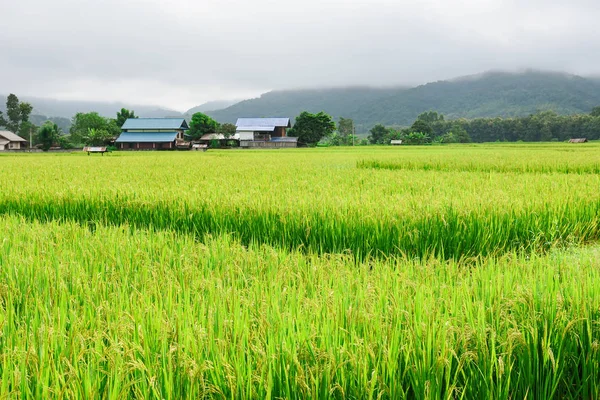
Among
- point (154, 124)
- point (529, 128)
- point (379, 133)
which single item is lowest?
point (154, 124)

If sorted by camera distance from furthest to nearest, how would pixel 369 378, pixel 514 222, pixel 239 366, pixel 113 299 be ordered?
pixel 514 222, pixel 113 299, pixel 369 378, pixel 239 366

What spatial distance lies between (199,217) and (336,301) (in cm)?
392

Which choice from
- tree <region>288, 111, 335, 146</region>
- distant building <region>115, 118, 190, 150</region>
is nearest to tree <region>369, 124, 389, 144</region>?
tree <region>288, 111, 335, 146</region>

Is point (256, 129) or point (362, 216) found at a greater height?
point (256, 129)

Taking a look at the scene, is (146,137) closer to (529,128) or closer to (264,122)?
(264,122)

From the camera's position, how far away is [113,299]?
2.14m

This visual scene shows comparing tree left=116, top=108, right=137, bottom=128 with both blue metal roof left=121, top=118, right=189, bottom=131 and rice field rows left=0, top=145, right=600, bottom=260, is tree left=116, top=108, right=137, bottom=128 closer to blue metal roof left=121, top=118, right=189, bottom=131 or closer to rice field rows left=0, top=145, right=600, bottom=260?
blue metal roof left=121, top=118, right=189, bottom=131

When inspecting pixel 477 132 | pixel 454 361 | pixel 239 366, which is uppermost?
pixel 477 132

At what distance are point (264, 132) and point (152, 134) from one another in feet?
63.9

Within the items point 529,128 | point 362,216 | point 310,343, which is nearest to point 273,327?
point 310,343

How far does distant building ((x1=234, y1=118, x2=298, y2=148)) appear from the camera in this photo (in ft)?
248

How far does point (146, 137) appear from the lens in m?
71.1

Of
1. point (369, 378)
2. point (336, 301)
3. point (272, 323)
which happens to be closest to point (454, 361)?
point (369, 378)

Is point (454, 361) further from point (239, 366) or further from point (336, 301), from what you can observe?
point (239, 366)
